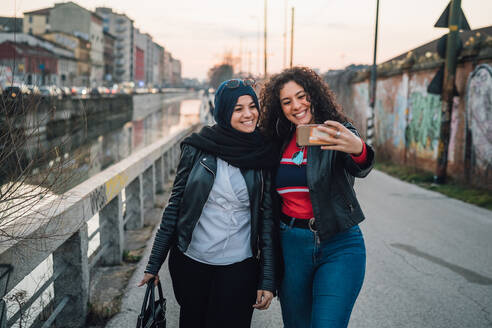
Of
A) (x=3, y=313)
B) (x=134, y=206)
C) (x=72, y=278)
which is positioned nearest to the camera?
(x=3, y=313)

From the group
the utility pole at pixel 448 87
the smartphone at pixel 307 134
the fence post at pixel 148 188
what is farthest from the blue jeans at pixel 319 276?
the utility pole at pixel 448 87

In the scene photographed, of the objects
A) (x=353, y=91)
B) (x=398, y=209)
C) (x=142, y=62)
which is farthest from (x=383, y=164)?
(x=142, y=62)

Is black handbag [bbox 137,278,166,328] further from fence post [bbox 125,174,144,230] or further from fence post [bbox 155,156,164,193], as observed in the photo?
fence post [bbox 155,156,164,193]

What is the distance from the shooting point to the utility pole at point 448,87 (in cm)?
1117

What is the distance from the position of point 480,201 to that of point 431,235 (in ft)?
9.54

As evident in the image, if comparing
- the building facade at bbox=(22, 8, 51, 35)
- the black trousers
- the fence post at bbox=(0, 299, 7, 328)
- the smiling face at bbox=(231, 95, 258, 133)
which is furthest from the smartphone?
the building facade at bbox=(22, 8, 51, 35)

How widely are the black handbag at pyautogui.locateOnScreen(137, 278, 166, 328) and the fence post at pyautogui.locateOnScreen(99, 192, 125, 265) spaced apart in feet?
8.46

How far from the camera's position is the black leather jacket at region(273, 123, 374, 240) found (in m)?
2.60

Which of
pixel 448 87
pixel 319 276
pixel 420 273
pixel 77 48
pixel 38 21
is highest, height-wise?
pixel 38 21

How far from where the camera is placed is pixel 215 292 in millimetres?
2689

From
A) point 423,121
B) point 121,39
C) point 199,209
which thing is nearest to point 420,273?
point 199,209

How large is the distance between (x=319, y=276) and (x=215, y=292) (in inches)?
21.7

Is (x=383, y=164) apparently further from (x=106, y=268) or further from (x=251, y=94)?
(x=251, y=94)

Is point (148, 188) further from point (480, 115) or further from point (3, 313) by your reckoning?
point (480, 115)
